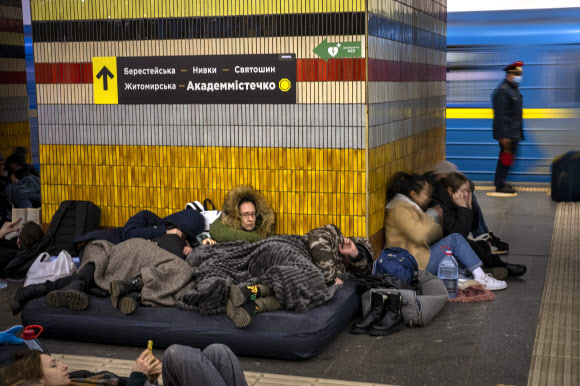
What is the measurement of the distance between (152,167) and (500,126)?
21.3 ft

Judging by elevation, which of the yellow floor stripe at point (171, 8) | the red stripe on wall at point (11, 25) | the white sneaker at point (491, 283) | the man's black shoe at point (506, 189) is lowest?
the white sneaker at point (491, 283)

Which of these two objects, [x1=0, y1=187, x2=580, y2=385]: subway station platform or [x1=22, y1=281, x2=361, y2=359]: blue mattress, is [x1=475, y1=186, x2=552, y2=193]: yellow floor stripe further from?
[x1=22, y1=281, x2=361, y2=359]: blue mattress

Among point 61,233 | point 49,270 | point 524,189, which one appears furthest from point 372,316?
point 524,189

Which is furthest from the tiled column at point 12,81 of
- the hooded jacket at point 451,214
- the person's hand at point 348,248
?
the person's hand at point 348,248

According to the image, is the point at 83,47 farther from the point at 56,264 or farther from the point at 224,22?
the point at 56,264

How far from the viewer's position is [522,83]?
13.0m

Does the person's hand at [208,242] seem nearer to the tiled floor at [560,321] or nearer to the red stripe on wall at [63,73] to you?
the red stripe on wall at [63,73]

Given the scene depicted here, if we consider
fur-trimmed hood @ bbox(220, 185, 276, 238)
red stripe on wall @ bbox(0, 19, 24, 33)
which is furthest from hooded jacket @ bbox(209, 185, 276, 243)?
red stripe on wall @ bbox(0, 19, 24, 33)

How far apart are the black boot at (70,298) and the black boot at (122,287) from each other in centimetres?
21

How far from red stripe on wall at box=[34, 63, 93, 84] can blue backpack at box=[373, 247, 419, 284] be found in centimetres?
335

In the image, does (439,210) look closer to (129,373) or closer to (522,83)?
(129,373)

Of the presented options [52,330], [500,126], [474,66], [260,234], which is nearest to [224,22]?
[260,234]

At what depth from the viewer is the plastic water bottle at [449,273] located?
6.71 m

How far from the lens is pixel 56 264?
6.55 meters
